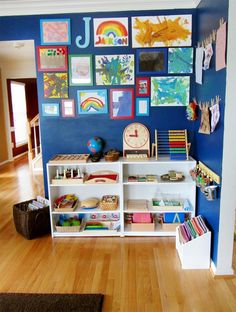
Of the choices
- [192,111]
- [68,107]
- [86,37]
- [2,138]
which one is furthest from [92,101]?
[2,138]

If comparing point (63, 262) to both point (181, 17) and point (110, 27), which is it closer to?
point (110, 27)

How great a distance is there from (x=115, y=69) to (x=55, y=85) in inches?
25.1

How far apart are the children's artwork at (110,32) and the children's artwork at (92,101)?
467 mm

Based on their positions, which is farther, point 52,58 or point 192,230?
point 52,58

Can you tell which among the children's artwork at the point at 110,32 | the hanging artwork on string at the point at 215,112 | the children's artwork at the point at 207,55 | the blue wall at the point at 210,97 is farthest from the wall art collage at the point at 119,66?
the hanging artwork on string at the point at 215,112

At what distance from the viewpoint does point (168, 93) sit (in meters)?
2.70

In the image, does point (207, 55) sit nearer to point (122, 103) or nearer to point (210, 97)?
point (210, 97)

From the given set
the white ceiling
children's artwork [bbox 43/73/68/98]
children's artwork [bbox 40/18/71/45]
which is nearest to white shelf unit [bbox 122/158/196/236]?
children's artwork [bbox 43/73/68/98]

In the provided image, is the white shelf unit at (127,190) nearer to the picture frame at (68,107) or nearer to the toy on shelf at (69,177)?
the toy on shelf at (69,177)

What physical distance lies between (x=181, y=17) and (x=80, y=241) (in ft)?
7.86

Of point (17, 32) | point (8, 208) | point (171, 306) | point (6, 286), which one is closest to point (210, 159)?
point (171, 306)

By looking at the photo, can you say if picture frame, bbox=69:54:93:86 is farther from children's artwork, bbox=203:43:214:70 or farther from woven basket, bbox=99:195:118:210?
woven basket, bbox=99:195:118:210

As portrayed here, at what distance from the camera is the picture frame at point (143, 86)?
2695 mm

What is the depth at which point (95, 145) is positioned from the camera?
8.87 ft
